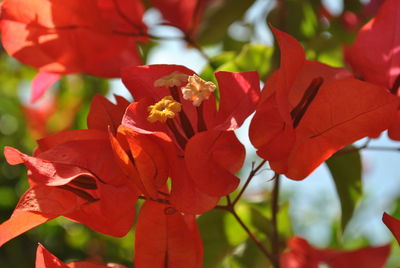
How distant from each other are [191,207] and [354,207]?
1.10 feet

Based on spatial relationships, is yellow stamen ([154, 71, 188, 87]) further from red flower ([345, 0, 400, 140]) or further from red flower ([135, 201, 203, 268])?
red flower ([345, 0, 400, 140])

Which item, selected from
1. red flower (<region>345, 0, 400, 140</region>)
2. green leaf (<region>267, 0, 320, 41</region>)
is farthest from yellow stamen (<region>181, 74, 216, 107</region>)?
green leaf (<region>267, 0, 320, 41</region>)

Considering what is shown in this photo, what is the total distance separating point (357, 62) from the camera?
77cm

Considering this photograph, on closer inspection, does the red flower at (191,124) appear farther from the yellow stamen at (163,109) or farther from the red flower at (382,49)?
the red flower at (382,49)

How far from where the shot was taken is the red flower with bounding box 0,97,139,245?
0.61 metres

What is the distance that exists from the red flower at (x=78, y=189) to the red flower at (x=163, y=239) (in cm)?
2

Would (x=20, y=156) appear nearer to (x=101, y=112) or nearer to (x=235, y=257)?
(x=101, y=112)

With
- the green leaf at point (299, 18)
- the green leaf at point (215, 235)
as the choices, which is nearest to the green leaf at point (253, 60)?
the green leaf at point (299, 18)

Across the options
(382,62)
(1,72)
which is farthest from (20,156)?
(1,72)

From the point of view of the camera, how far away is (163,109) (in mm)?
646

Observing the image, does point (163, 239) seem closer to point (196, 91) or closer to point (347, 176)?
point (196, 91)

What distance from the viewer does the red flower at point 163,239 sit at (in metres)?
0.63

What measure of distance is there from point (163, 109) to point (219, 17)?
433mm

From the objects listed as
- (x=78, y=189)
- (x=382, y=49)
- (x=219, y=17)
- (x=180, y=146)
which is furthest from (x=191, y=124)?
(x=219, y=17)
